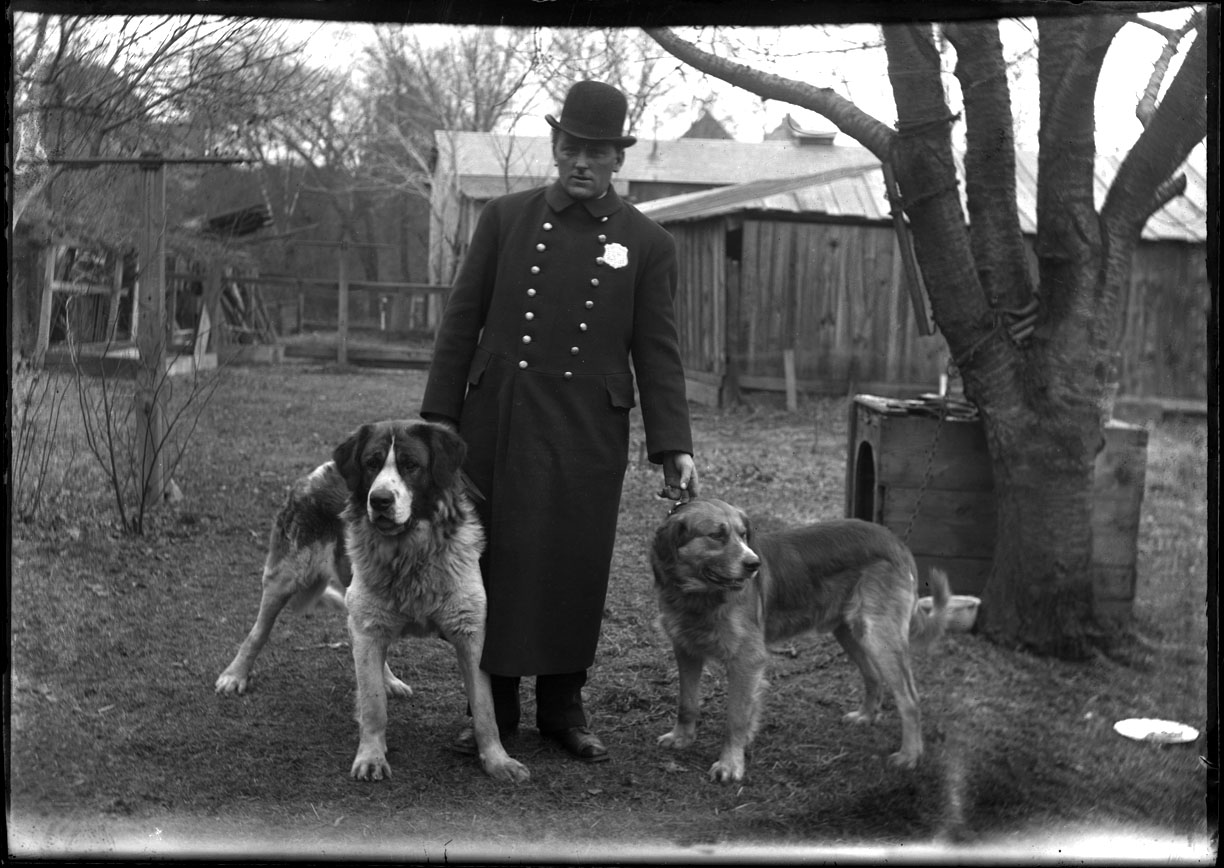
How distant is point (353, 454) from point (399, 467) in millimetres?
188

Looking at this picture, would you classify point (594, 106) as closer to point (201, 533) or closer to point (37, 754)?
point (37, 754)

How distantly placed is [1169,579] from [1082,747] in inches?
72.4

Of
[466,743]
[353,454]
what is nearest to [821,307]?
[466,743]

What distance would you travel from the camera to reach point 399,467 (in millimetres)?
→ 3982

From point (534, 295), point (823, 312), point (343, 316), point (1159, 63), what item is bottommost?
point (534, 295)

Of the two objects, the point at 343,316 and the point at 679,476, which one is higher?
the point at 343,316

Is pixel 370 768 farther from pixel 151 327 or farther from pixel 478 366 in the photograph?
pixel 151 327

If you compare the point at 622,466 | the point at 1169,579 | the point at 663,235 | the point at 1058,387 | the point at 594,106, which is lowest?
the point at 1169,579

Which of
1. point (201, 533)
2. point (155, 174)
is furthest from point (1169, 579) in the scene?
point (155, 174)

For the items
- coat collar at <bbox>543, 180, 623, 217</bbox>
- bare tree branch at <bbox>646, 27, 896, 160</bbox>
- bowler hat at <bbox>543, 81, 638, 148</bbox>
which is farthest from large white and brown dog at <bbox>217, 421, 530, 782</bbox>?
bare tree branch at <bbox>646, 27, 896, 160</bbox>

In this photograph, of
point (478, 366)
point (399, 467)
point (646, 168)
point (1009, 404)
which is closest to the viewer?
point (399, 467)

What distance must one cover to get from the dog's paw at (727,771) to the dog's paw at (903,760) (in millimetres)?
629

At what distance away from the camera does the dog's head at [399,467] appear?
13.0 feet

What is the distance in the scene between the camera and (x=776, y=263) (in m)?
15.9
